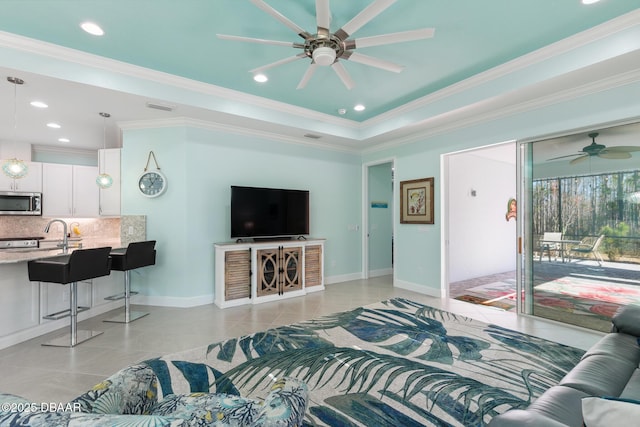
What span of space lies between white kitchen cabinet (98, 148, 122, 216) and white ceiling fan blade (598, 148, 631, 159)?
6544 millimetres

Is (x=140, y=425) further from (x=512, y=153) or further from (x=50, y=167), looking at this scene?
(x=512, y=153)

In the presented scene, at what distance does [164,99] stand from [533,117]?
4.65 m

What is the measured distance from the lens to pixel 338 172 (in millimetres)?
6078

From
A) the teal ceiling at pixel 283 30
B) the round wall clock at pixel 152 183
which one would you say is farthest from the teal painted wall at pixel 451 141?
the round wall clock at pixel 152 183

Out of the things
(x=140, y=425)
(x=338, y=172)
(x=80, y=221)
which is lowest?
(x=140, y=425)

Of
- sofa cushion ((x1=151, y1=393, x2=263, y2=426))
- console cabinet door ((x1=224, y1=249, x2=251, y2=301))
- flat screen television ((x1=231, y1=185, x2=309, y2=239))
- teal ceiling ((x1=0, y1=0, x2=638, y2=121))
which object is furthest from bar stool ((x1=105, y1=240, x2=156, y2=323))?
sofa cushion ((x1=151, y1=393, x2=263, y2=426))

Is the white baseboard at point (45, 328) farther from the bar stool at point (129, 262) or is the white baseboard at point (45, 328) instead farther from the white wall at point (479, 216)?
the white wall at point (479, 216)

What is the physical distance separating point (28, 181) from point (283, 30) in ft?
19.5

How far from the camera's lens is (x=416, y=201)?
5246 mm

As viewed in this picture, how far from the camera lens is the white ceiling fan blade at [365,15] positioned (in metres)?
2.08

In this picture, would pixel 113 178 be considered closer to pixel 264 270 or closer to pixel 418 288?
pixel 264 270

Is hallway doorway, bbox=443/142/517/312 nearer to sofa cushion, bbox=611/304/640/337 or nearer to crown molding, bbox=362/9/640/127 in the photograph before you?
crown molding, bbox=362/9/640/127

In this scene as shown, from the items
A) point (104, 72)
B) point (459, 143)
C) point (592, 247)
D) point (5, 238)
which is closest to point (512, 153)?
point (459, 143)

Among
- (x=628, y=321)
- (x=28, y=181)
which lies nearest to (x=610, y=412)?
(x=628, y=321)
